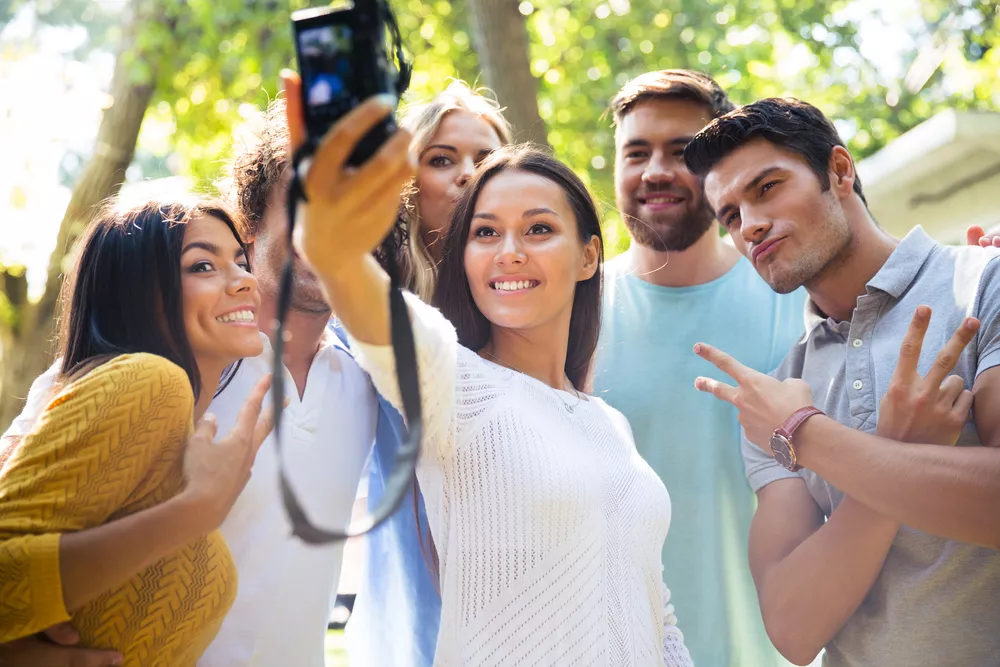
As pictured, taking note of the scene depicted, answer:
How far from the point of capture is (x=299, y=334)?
2260mm

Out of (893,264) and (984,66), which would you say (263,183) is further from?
(984,66)

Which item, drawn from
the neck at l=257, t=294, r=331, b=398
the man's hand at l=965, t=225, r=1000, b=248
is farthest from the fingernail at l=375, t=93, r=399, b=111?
the man's hand at l=965, t=225, r=1000, b=248

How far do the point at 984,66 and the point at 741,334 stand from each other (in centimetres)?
848

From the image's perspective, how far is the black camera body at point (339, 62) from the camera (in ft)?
4.10

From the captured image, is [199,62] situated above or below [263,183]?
above

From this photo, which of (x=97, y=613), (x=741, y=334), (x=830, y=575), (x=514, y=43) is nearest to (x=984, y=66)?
(x=514, y=43)

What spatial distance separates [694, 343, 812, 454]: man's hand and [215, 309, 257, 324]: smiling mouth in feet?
3.32

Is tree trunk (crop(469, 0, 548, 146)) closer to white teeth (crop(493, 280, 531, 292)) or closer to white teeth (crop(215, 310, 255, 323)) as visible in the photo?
white teeth (crop(493, 280, 531, 292))

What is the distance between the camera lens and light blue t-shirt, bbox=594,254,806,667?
9.14 feet

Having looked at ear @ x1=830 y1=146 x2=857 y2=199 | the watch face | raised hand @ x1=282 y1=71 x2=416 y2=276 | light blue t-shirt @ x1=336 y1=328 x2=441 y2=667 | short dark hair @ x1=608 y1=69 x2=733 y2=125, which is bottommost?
light blue t-shirt @ x1=336 y1=328 x2=441 y2=667

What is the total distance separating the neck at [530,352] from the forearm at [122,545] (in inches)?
34.1

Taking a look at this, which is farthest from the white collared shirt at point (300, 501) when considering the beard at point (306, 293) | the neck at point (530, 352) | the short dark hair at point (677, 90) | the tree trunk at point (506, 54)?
the tree trunk at point (506, 54)

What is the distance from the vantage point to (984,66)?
974 centimetres

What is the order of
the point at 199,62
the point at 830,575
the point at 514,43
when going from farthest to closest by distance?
the point at 199,62 < the point at 514,43 < the point at 830,575
